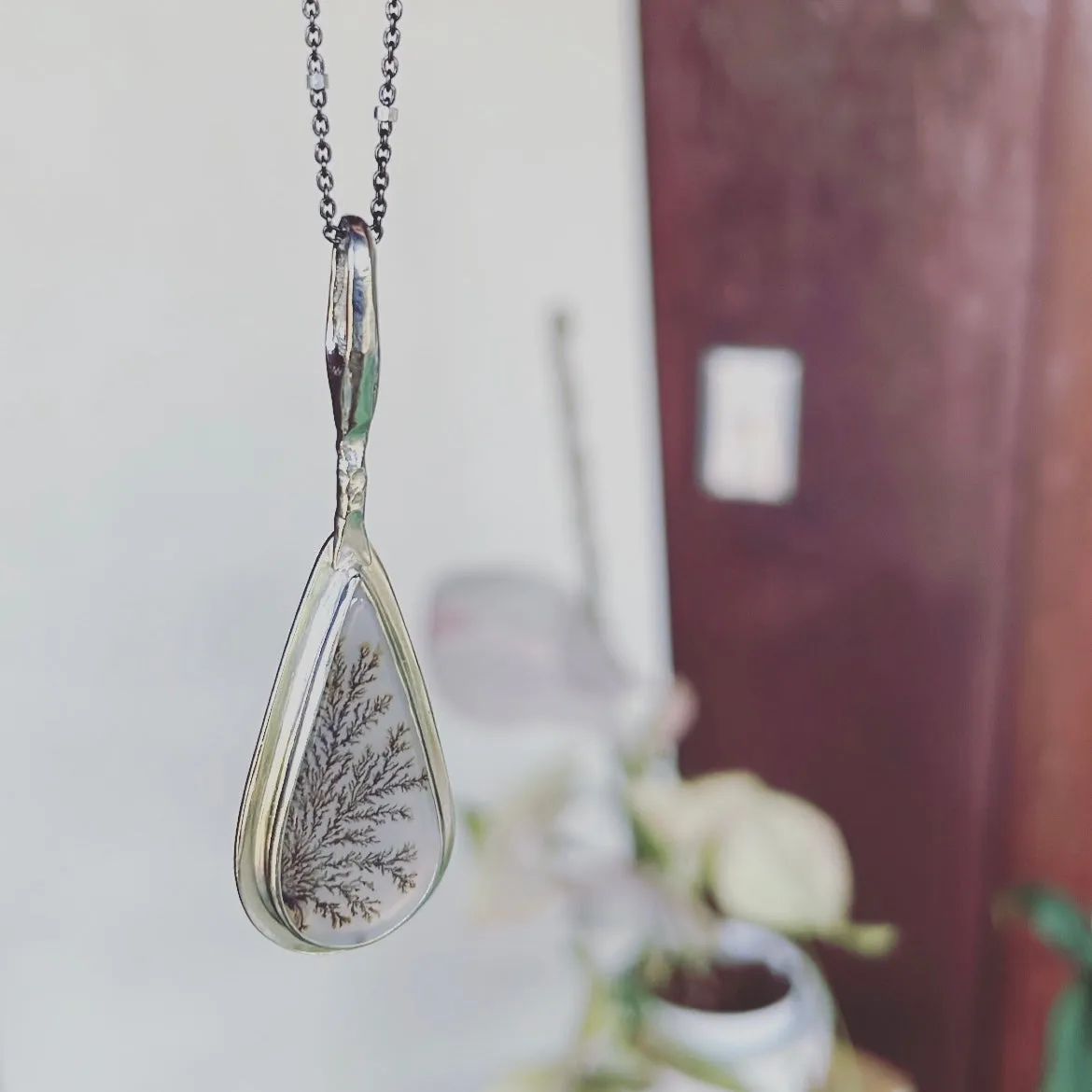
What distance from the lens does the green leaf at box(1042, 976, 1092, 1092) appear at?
1.71 ft

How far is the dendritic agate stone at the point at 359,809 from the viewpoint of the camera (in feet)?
1.13

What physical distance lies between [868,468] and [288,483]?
34cm

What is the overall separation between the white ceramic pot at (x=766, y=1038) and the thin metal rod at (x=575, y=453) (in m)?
0.20

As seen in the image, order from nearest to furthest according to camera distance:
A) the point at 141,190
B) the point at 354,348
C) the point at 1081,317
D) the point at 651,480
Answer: the point at 354,348, the point at 141,190, the point at 1081,317, the point at 651,480

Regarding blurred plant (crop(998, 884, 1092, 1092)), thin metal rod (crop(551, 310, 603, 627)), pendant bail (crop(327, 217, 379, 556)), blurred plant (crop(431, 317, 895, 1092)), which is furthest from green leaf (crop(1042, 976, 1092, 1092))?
pendant bail (crop(327, 217, 379, 556))

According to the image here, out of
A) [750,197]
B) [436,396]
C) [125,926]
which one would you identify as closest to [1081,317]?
[750,197]

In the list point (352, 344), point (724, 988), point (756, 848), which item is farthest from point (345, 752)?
point (724, 988)

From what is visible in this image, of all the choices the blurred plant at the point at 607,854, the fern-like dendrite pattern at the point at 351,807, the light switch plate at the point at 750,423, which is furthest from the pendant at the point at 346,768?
the light switch plate at the point at 750,423

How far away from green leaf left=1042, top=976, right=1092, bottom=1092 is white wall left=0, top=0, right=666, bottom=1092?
32 cm

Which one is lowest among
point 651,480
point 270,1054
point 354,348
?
point 270,1054

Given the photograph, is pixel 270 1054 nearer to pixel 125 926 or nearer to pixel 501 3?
pixel 125 926

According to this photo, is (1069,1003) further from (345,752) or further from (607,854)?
(345,752)

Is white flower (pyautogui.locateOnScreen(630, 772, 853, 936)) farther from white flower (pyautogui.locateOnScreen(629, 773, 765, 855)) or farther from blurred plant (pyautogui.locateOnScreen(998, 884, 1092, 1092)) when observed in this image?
blurred plant (pyautogui.locateOnScreen(998, 884, 1092, 1092))

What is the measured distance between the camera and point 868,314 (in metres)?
0.61
